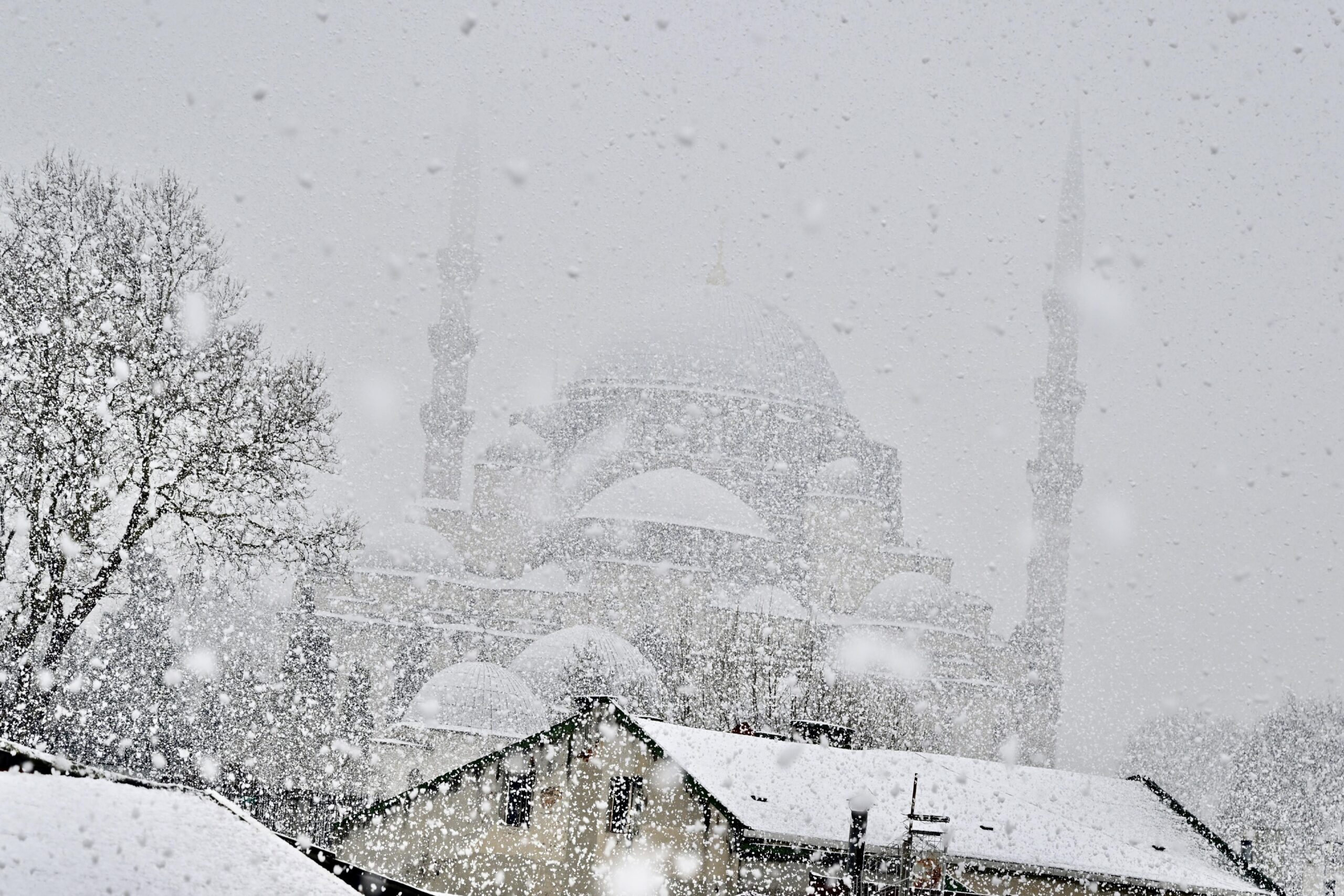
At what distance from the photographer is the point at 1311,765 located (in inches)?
1837

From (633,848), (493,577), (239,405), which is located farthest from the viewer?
(493,577)

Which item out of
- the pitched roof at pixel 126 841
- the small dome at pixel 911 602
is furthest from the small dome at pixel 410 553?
the pitched roof at pixel 126 841

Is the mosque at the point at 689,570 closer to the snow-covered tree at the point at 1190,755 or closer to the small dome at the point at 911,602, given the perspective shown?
the small dome at the point at 911,602

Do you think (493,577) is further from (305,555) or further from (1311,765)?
(305,555)

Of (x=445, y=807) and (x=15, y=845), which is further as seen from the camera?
(x=445, y=807)

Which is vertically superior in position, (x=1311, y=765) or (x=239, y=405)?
(x=239, y=405)

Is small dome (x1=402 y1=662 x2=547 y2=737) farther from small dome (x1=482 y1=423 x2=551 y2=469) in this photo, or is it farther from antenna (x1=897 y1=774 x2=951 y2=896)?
antenna (x1=897 y1=774 x2=951 y2=896)

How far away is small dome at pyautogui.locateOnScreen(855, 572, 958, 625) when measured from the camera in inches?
1713

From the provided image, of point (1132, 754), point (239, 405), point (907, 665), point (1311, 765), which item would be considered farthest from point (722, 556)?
point (239, 405)

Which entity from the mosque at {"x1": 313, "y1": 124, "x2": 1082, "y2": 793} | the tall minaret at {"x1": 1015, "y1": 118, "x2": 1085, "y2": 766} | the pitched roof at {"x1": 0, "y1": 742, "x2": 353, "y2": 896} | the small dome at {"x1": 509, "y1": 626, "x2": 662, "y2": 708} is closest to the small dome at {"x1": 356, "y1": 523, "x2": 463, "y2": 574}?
the mosque at {"x1": 313, "y1": 124, "x2": 1082, "y2": 793}

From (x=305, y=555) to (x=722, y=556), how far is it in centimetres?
3061

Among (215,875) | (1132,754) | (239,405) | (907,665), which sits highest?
(239,405)

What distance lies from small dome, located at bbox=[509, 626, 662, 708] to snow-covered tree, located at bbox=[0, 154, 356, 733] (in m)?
21.7

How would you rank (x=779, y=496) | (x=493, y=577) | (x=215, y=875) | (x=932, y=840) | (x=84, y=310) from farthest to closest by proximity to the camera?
(x=779, y=496) → (x=493, y=577) → (x=932, y=840) → (x=84, y=310) → (x=215, y=875)
